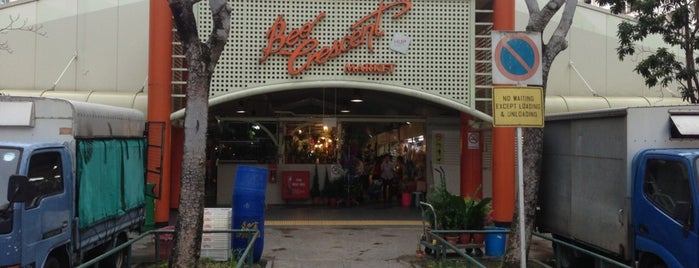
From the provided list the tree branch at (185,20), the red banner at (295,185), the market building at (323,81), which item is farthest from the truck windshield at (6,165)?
the red banner at (295,185)

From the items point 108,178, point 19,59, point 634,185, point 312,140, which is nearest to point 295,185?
point 312,140

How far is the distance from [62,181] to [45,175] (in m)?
0.31

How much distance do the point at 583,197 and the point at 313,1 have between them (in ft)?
24.8

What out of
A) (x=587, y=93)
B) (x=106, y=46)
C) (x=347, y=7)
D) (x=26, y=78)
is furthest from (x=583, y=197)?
(x=26, y=78)

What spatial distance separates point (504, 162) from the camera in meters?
14.3

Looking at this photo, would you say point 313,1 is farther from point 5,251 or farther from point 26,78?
point 5,251

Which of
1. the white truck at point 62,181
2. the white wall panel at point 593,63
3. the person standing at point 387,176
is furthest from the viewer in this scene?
the person standing at point 387,176

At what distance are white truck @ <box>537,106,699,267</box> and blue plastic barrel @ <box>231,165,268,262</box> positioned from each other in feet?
15.8

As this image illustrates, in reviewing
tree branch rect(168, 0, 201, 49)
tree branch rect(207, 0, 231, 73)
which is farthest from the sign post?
tree branch rect(168, 0, 201, 49)

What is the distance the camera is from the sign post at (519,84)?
6211 millimetres

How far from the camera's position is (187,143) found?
26.1 feet

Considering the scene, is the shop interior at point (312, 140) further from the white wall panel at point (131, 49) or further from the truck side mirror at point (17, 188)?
the truck side mirror at point (17, 188)

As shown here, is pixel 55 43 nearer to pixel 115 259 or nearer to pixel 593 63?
pixel 115 259

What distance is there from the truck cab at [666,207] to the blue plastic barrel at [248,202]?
5336 mm
